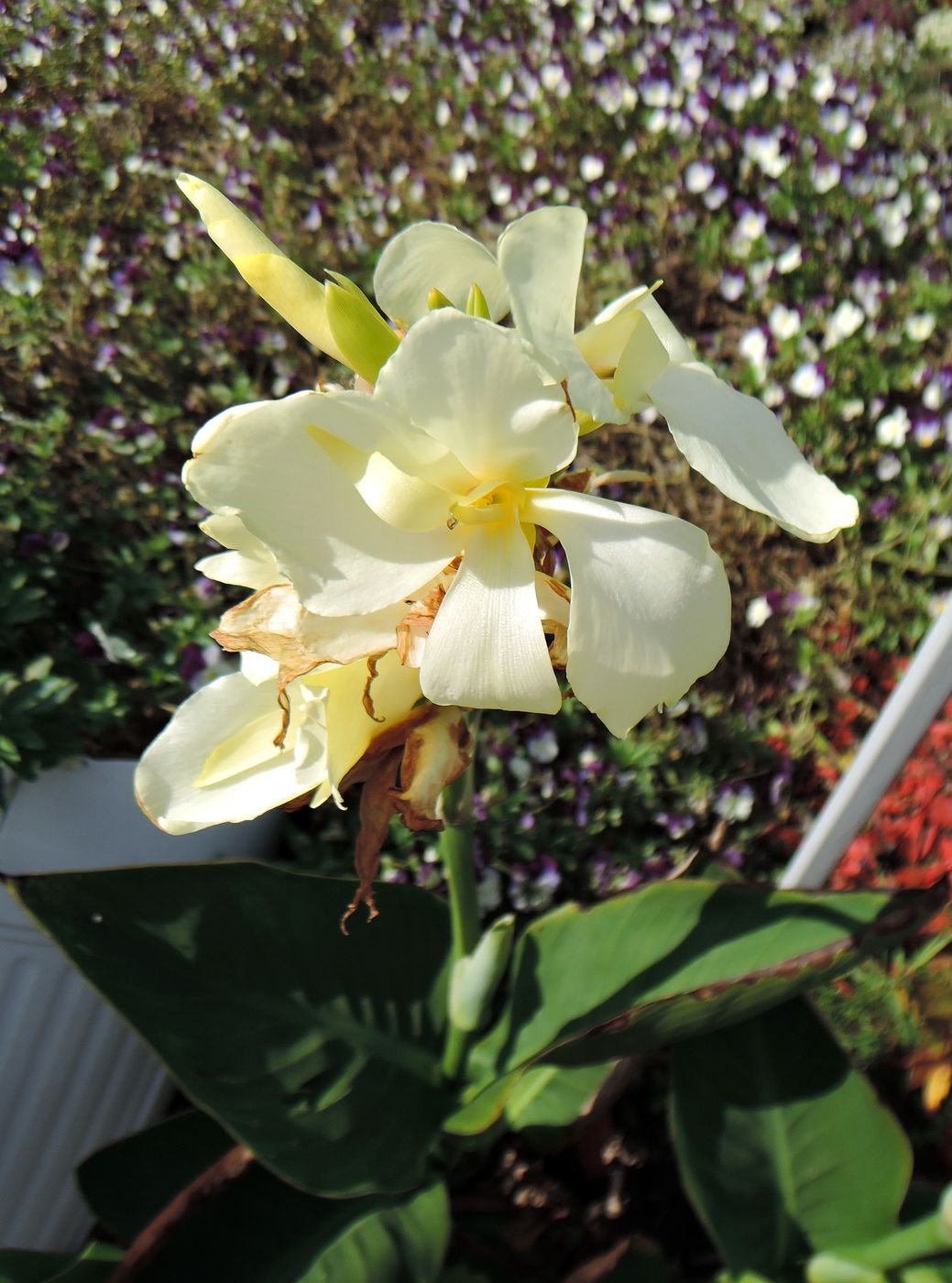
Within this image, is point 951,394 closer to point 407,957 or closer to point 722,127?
point 722,127

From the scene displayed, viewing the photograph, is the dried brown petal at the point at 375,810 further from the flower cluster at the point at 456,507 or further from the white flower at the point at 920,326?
the white flower at the point at 920,326

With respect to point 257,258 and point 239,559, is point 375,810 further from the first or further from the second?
point 257,258

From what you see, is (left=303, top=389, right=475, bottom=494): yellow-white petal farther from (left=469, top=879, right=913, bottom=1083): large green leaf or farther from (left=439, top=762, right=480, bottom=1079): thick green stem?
(left=469, top=879, right=913, bottom=1083): large green leaf

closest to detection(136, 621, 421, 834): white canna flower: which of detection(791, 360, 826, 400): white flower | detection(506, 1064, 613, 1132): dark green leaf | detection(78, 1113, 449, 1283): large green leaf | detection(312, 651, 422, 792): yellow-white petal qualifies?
detection(312, 651, 422, 792): yellow-white petal

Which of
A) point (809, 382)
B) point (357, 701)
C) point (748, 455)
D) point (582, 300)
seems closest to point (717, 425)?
point (748, 455)

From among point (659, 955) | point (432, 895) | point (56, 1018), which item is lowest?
point (659, 955)
